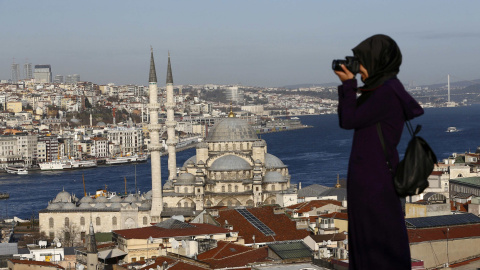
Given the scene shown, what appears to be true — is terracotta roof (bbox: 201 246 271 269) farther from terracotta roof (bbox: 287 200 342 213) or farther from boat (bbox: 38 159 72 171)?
boat (bbox: 38 159 72 171)

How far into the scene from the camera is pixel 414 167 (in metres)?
2.20

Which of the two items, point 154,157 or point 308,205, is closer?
point 308,205

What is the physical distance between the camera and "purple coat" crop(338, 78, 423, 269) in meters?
2.25

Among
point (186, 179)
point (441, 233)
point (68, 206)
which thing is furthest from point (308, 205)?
point (441, 233)

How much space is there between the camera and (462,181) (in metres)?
25.3

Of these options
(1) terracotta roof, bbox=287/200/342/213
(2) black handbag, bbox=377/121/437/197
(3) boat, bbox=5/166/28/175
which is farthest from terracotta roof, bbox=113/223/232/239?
(3) boat, bbox=5/166/28/175

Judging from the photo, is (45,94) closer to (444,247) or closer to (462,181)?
(462,181)

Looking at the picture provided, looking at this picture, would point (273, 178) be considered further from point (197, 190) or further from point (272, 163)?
point (197, 190)

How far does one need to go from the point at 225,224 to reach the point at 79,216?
7874mm

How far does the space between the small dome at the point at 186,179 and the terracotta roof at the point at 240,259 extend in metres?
11.5

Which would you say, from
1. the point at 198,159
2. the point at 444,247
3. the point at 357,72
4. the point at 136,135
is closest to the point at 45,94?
the point at 136,135

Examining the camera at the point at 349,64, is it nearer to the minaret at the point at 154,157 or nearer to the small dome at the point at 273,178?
the minaret at the point at 154,157

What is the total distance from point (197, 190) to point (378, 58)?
2302 cm

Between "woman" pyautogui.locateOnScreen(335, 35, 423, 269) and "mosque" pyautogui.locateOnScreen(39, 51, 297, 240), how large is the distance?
72.2 ft
